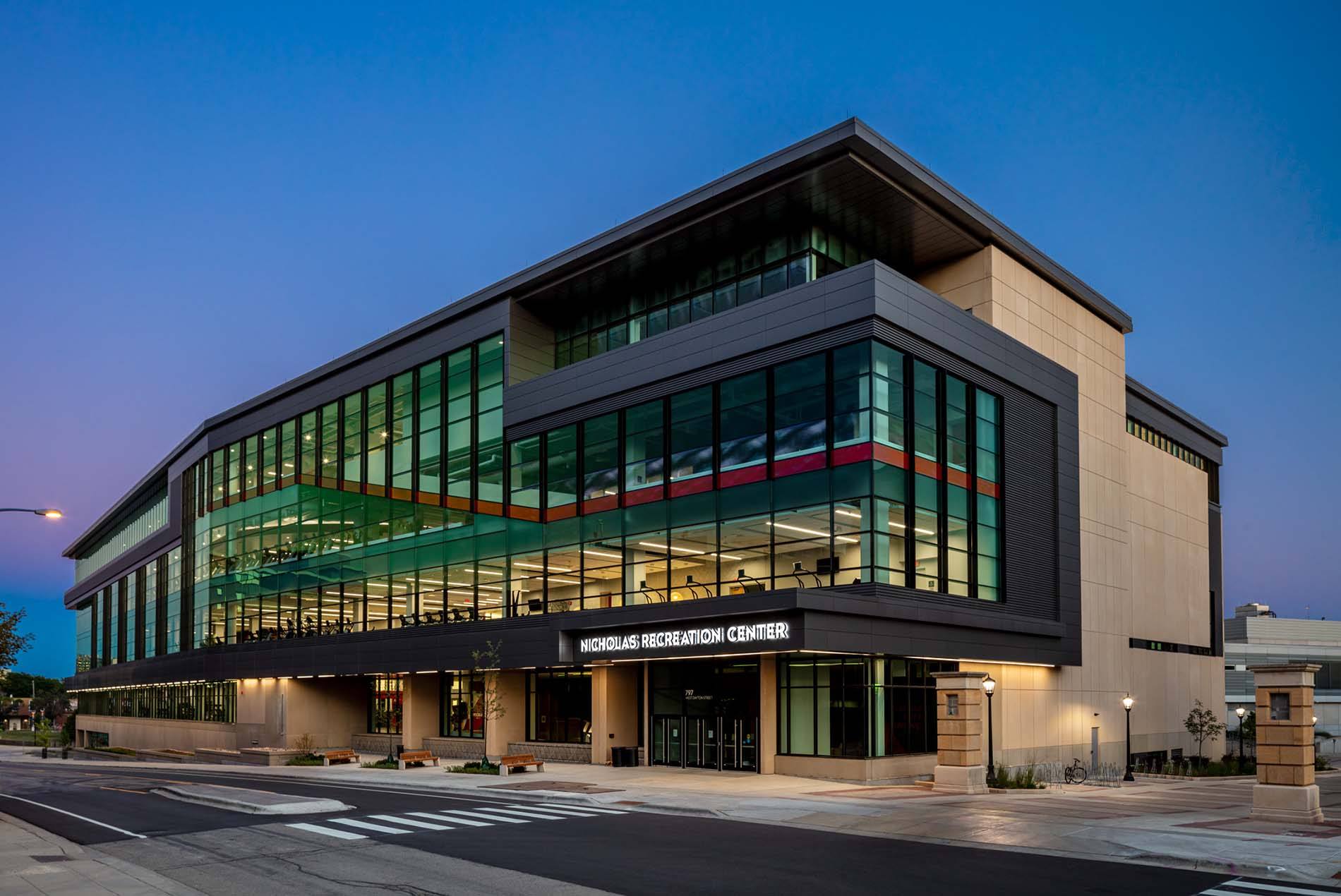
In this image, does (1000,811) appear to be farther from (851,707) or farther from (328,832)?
(328,832)

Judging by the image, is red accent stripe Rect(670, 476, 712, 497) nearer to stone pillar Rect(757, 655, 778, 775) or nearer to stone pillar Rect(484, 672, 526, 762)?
stone pillar Rect(757, 655, 778, 775)

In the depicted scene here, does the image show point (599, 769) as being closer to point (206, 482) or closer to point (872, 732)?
point (872, 732)

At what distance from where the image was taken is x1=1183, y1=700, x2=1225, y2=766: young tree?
53.8 metres

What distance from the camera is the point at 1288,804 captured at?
81.6 ft

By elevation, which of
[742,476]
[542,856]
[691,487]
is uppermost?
[742,476]

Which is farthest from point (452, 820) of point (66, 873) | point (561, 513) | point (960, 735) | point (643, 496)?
point (561, 513)

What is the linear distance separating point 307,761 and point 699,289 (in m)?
27.6

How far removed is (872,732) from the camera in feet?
121

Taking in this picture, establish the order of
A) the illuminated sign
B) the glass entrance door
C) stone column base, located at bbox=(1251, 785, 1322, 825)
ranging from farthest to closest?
1. the glass entrance door
2. the illuminated sign
3. stone column base, located at bbox=(1251, 785, 1322, 825)

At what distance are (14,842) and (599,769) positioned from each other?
22154 millimetres

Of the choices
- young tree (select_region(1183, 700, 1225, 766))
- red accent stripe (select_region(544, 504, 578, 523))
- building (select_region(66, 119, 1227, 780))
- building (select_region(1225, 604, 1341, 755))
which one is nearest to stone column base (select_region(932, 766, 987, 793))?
building (select_region(66, 119, 1227, 780))

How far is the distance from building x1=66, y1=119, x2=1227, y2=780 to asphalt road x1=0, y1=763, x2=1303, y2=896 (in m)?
11.7

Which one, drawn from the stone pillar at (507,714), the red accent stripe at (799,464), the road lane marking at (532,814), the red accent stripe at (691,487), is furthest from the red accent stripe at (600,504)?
the road lane marking at (532,814)

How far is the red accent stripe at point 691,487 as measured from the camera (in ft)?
134
